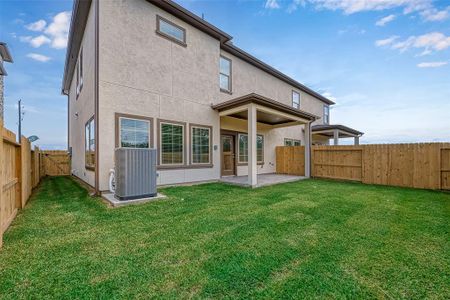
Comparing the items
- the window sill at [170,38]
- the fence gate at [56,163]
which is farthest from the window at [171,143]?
the fence gate at [56,163]

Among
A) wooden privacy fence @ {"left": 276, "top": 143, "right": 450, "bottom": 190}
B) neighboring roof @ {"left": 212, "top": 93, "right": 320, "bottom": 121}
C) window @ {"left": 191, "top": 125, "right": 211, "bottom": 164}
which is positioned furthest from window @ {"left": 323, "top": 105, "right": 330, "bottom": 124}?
window @ {"left": 191, "top": 125, "right": 211, "bottom": 164}

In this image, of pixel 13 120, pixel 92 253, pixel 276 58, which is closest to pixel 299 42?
pixel 276 58

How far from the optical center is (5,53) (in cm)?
1083

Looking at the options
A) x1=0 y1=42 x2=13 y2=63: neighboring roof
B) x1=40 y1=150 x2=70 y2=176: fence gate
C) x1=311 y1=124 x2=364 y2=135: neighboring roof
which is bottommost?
x1=40 y1=150 x2=70 y2=176: fence gate

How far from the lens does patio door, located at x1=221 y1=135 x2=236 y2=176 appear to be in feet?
32.9

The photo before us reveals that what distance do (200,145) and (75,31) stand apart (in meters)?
6.72

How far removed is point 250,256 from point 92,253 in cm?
205

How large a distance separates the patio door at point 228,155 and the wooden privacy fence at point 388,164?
3971 mm

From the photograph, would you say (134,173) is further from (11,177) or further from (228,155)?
(228,155)

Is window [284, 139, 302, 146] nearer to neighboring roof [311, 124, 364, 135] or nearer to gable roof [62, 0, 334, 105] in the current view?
neighboring roof [311, 124, 364, 135]

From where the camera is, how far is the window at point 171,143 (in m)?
7.24

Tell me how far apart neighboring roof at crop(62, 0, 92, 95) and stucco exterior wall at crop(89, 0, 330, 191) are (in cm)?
156

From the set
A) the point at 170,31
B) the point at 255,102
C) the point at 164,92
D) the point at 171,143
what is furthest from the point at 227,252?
the point at 170,31

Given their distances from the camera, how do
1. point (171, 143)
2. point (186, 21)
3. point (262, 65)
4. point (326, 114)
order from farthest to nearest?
point (326, 114) < point (262, 65) < point (186, 21) < point (171, 143)
